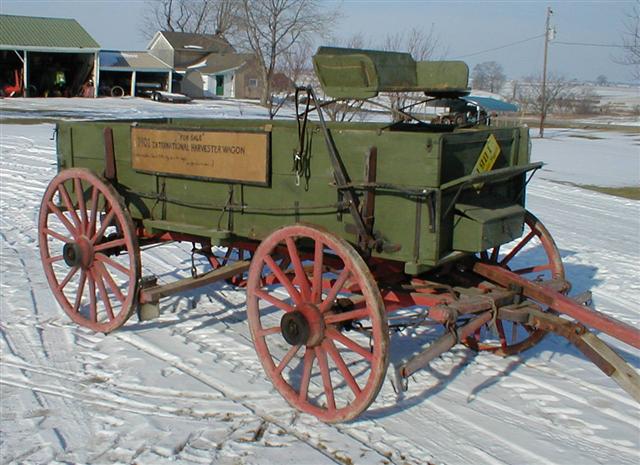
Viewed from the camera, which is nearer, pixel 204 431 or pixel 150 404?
pixel 204 431

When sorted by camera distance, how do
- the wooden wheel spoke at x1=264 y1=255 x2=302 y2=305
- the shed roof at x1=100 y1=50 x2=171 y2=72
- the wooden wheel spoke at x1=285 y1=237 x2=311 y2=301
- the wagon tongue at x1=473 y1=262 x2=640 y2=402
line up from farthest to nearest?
1. the shed roof at x1=100 y1=50 x2=171 y2=72
2. the wooden wheel spoke at x1=264 y1=255 x2=302 y2=305
3. the wooden wheel spoke at x1=285 y1=237 x2=311 y2=301
4. the wagon tongue at x1=473 y1=262 x2=640 y2=402

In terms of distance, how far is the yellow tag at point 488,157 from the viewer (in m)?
4.42

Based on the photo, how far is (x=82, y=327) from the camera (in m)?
5.73

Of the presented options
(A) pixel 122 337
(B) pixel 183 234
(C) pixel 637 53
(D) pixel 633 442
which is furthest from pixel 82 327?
(C) pixel 637 53

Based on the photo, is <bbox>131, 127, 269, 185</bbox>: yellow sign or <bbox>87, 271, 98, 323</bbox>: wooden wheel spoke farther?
<bbox>87, 271, 98, 323</bbox>: wooden wheel spoke

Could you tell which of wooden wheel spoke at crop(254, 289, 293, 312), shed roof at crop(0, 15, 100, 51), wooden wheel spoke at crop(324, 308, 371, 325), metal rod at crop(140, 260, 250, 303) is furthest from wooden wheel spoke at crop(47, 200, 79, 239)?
shed roof at crop(0, 15, 100, 51)

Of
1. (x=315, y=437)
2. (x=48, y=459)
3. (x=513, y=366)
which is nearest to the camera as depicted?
(x=48, y=459)

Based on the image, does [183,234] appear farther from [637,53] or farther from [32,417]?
[637,53]

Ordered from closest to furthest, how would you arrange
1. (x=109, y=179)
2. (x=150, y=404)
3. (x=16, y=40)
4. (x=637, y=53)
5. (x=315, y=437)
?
(x=315, y=437) < (x=150, y=404) < (x=109, y=179) < (x=637, y=53) < (x=16, y=40)

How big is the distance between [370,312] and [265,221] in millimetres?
1147

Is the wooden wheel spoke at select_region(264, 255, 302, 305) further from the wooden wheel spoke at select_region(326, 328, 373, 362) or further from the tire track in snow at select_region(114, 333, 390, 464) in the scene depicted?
the tire track in snow at select_region(114, 333, 390, 464)

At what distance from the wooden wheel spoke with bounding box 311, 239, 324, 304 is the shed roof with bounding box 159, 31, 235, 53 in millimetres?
60202

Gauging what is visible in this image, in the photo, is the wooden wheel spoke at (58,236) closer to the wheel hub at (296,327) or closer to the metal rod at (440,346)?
the wheel hub at (296,327)

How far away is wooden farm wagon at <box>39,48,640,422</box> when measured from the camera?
13.3ft
